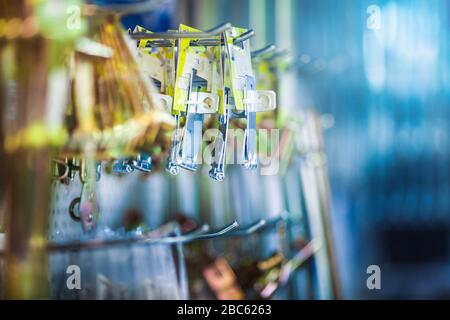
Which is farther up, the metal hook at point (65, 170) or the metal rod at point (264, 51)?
the metal rod at point (264, 51)

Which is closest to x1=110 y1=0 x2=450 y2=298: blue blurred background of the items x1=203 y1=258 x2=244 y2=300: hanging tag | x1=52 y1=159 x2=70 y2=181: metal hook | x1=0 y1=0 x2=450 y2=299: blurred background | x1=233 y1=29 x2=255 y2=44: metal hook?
x1=0 y1=0 x2=450 y2=299: blurred background

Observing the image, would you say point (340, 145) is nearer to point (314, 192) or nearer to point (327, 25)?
point (314, 192)

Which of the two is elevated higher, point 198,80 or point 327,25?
point 327,25

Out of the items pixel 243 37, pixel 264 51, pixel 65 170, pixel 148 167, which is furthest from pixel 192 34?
pixel 65 170

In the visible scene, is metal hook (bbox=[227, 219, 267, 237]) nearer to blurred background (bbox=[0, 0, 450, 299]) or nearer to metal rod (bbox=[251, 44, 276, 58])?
blurred background (bbox=[0, 0, 450, 299])

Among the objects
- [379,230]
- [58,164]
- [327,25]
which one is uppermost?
[327,25]

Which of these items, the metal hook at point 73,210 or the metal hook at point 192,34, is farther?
the metal hook at point 73,210

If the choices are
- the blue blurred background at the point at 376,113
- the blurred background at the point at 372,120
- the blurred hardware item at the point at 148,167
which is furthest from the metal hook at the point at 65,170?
the blue blurred background at the point at 376,113

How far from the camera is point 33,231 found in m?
2.38

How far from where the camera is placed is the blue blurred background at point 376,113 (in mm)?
2473

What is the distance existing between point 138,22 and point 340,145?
70 cm

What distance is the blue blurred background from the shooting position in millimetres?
2473

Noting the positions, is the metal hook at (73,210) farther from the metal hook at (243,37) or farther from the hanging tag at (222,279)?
the metal hook at (243,37)
